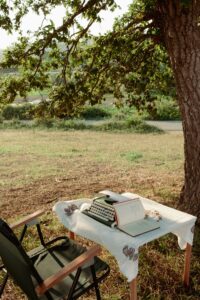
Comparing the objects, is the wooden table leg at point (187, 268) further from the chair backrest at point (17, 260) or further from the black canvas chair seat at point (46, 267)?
the chair backrest at point (17, 260)

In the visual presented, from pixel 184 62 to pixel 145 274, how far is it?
284 cm

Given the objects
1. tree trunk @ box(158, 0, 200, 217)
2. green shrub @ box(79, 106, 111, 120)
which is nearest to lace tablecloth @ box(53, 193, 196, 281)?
tree trunk @ box(158, 0, 200, 217)

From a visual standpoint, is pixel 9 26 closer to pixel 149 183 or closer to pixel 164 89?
pixel 164 89

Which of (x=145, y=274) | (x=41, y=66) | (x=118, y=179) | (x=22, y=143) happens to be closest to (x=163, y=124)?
(x=22, y=143)

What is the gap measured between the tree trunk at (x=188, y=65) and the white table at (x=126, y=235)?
→ 137cm

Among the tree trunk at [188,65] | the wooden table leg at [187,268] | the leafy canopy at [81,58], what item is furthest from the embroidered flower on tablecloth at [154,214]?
the leafy canopy at [81,58]

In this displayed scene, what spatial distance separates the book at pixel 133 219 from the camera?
368 centimetres

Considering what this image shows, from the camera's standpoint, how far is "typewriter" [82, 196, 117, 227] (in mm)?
3855

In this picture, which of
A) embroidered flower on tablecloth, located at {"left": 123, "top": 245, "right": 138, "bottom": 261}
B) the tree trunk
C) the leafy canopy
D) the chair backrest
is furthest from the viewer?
the leafy canopy

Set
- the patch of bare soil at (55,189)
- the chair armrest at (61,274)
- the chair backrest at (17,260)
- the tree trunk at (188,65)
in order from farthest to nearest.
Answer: the patch of bare soil at (55,189), the tree trunk at (188,65), the chair armrest at (61,274), the chair backrest at (17,260)

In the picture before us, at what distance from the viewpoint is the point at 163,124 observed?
68.2 ft

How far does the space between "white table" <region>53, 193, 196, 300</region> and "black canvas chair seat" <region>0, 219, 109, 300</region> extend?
181 mm

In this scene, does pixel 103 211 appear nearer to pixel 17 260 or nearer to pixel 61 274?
pixel 61 274

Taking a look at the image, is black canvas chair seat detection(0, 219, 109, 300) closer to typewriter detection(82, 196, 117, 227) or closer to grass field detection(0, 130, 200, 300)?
typewriter detection(82, 196, 117, 227)
